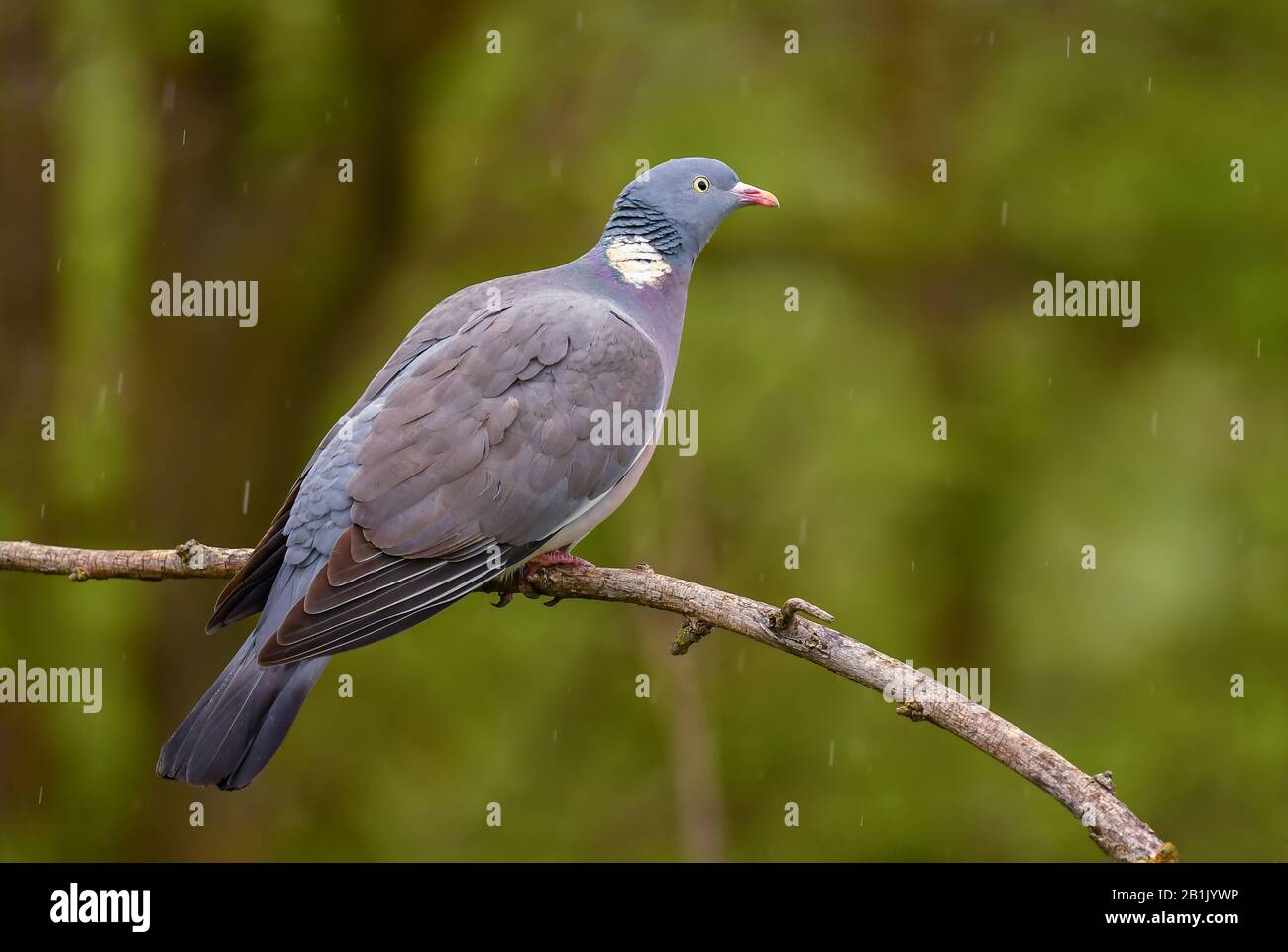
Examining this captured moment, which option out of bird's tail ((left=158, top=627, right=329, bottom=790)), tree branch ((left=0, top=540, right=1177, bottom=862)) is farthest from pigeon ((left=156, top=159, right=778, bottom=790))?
tree branch ((left=0, top=540, right=1177, bottom=862))

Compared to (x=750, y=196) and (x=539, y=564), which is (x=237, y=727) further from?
(x=750, y=196)

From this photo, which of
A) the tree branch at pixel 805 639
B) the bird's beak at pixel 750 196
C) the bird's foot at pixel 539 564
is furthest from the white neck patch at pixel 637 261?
the tree branch at pixel 805 639

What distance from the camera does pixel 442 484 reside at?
4.62 meters

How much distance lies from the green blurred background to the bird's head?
2367 mm

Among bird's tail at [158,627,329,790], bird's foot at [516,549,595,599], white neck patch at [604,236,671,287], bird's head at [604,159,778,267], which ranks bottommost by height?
bird's tail at [158,627,329,790]

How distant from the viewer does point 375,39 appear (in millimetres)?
7703

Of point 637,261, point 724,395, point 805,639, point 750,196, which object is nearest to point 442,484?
point 637,261

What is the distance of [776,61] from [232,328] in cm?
372

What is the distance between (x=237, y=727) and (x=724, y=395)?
460cm

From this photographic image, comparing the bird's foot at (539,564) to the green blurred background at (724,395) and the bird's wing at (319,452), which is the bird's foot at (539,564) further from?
the green blurred background at (724,395)

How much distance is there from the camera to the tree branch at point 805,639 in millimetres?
3205

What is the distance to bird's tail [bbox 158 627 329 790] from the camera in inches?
164

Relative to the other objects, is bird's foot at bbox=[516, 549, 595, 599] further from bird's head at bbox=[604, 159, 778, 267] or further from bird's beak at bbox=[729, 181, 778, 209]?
bird's beak at bbox=[729, 181, 778, 209]

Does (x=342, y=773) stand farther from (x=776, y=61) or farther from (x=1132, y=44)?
(x=1132, y=44)
